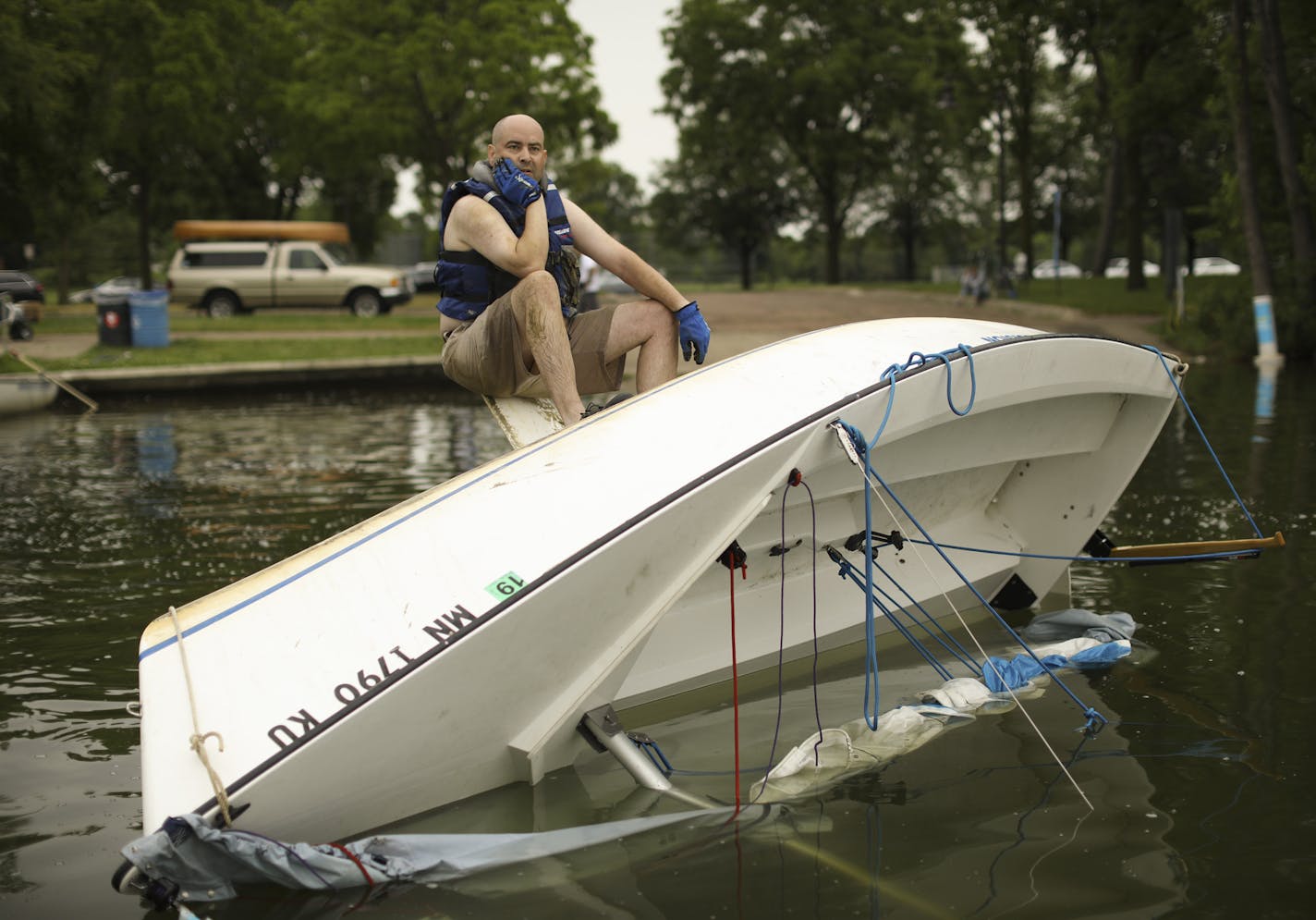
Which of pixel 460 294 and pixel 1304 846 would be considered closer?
pixel 1304 846

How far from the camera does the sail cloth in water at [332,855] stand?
2729 mm

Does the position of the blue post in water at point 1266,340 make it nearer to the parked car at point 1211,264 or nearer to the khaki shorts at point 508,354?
the khaki shorts at point 508,354

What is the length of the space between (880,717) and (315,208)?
7491 centimetres

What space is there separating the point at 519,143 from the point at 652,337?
773 mm

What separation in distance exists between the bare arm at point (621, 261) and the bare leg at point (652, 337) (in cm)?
4

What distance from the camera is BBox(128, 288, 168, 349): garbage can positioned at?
18.5m

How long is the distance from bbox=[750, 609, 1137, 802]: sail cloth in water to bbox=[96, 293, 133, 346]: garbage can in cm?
1634

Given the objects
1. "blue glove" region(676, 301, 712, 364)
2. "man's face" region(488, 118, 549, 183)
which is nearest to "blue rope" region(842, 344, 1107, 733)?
"blue glove" region(676, 301, 712, 364)

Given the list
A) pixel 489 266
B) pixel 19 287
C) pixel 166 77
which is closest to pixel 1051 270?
pixel 166 77

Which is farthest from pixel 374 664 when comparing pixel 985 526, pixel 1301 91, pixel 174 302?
pixel 174 302

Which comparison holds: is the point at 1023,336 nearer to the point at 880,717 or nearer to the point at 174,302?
the point at 880,717

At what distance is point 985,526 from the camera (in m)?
5.18

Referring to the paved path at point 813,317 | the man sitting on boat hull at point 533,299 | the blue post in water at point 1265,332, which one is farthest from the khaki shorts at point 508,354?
the blue post in water at point 1265,332

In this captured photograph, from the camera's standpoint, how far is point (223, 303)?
28422 millimetres
